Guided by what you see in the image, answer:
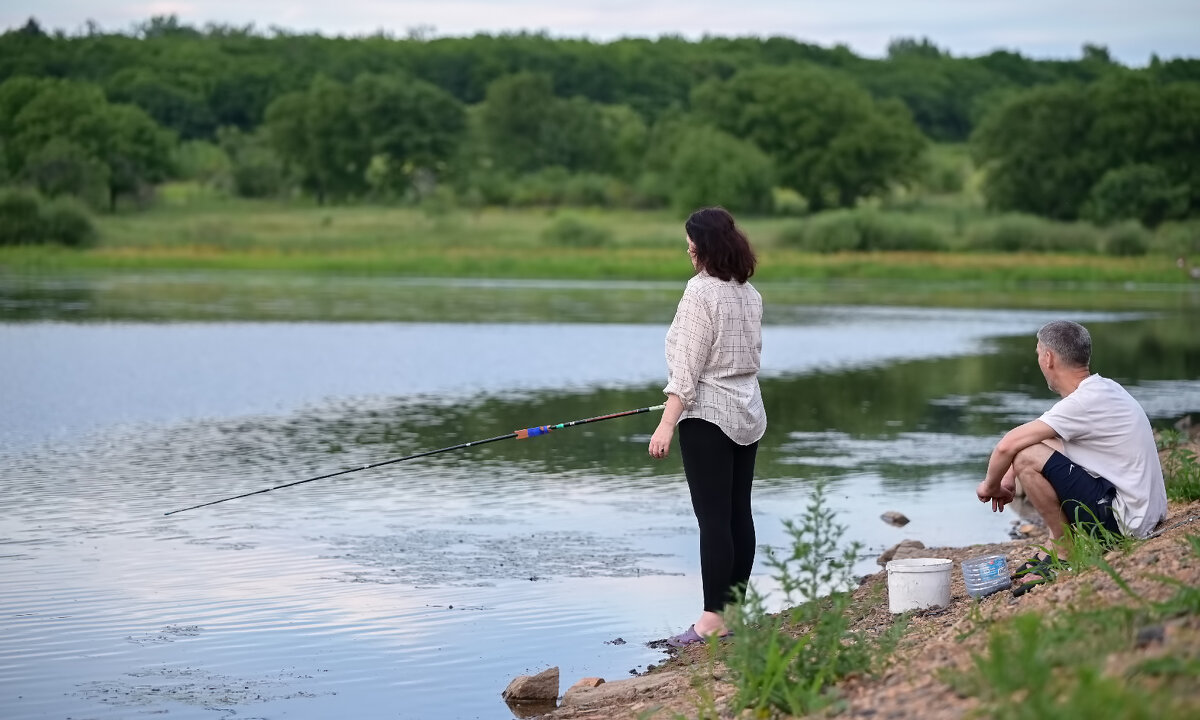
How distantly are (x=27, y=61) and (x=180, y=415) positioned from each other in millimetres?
102516

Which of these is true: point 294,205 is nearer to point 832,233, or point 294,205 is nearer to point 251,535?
point 832,233


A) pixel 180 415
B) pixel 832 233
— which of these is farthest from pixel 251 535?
pixel 832 233

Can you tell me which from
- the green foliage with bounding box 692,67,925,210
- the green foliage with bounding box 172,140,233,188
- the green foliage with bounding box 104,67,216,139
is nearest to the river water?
the green foliage with bounding box 692,67,925,210

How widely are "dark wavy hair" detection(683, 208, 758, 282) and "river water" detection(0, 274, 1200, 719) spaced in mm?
1642

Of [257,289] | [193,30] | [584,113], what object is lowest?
[257,289]

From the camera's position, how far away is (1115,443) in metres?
6.80

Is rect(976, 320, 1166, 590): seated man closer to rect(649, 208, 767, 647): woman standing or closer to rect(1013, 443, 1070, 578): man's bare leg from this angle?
rect(1013, 443, 1070, 578): man's bare leg

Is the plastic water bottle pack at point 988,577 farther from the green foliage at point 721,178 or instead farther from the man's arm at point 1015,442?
the green foliage at point 721,178

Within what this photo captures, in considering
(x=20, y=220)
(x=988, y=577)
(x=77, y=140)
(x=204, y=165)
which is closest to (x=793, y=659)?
(x=988, y=577)

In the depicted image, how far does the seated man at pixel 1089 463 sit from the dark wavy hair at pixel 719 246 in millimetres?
1230

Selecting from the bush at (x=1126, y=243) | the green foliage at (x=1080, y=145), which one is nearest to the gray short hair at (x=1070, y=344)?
the bush at (x=1126, y=243)

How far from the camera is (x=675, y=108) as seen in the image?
11094 cm

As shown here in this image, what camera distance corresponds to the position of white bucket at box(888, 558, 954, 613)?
23.0 ft

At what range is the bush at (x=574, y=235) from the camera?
62406 mm
